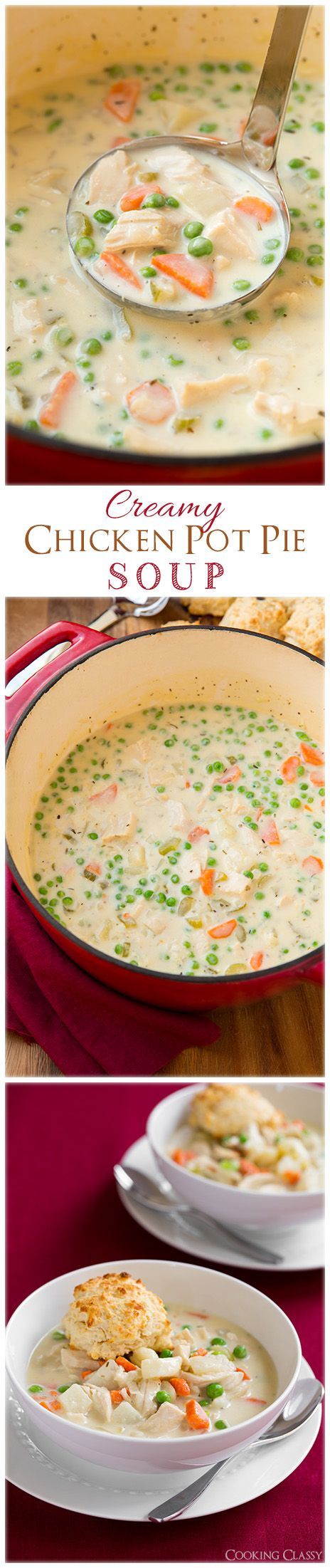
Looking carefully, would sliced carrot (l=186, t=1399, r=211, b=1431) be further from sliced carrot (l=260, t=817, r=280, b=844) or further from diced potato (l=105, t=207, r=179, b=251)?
diced potato (l=105, t=207, r=179, b=251)

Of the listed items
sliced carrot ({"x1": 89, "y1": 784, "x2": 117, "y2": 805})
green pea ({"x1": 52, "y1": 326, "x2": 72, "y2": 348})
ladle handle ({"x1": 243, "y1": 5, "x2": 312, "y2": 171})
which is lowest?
sliced carrot ({"x1": 89, "y1": 784, "x2": 117, "y2": 805})

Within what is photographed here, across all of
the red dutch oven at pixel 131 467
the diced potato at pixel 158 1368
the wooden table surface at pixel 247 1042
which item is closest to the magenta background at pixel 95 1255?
the diced potato at pixel 158 1368

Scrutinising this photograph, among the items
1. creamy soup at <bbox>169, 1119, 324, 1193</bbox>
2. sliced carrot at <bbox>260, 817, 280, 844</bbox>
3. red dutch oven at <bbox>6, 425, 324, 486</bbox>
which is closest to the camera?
red dutch oven at <bbox>6, 425, 324, 486</bbox>

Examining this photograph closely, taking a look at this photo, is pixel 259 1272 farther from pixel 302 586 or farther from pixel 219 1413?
pixel 302 586

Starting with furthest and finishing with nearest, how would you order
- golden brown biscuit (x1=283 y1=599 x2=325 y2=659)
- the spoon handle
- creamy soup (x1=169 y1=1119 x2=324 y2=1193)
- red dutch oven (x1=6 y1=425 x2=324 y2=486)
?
creamy soup (x1=169 y1=1119 x2=324 y2=1193)
golden brown biscuit (x1=283 y1=599 x2=325 y2=659)
the spoon handle
red dutch oven (x1=6 y1=425 x2=324 y2=486)

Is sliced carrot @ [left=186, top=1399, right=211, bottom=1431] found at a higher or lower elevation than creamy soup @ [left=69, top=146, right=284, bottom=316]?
lower

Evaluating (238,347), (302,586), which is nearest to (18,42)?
(238,347)

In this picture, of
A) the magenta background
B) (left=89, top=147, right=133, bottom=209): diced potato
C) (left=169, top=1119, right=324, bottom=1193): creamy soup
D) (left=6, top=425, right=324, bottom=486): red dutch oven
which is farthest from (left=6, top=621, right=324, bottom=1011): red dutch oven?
(left=169, top=1119, right=324, bottom=1193): creamy soup
